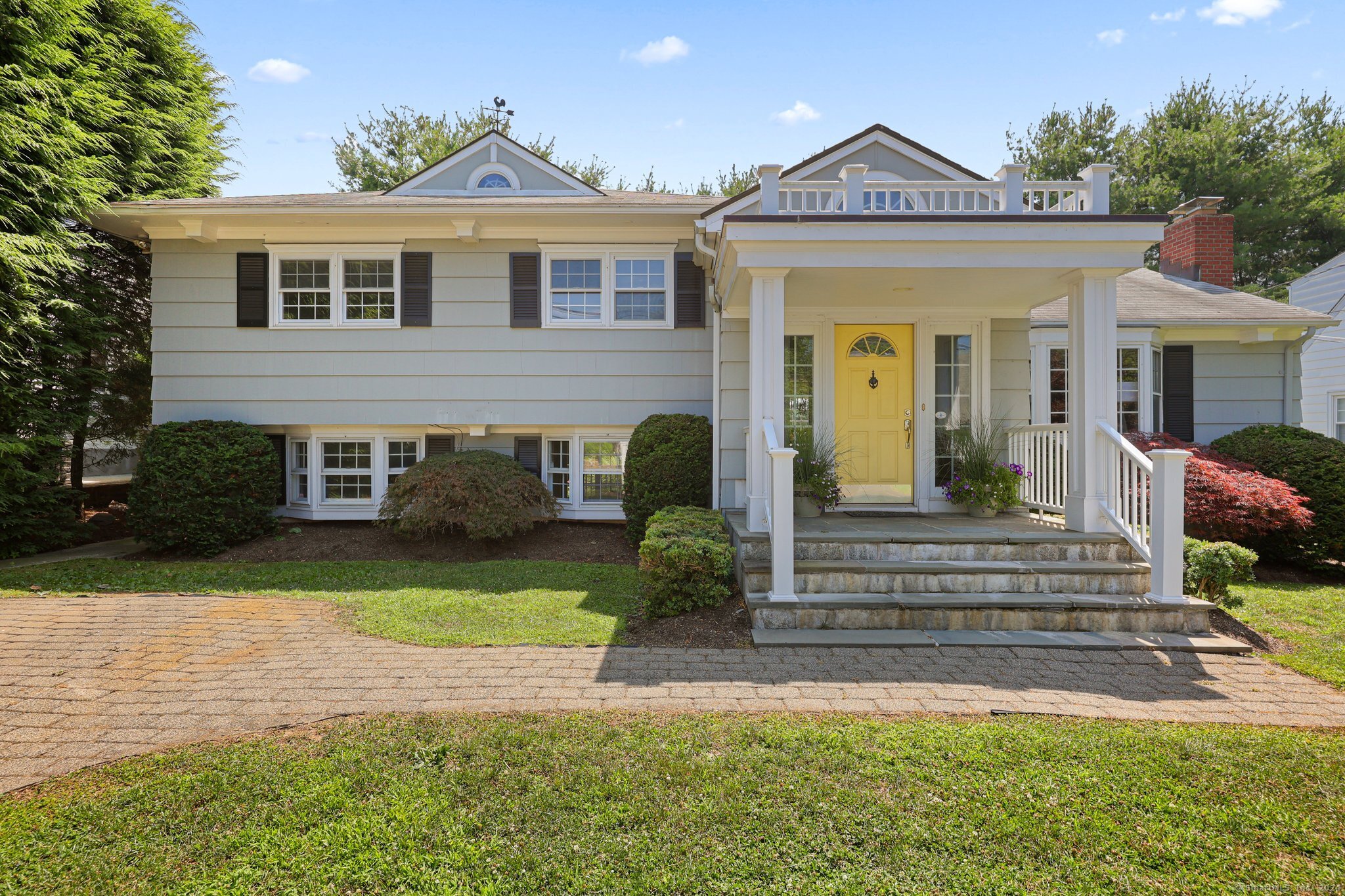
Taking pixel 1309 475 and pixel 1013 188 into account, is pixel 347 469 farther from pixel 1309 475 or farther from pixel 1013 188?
pixel 1309 475

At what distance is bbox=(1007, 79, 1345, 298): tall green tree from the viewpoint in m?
21.5

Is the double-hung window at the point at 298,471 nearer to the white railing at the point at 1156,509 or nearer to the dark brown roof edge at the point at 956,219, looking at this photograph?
the dark brown roof edge at the point at 956,219

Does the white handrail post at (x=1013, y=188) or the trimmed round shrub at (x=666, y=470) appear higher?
the white handrail post at (x=1013, y=188)

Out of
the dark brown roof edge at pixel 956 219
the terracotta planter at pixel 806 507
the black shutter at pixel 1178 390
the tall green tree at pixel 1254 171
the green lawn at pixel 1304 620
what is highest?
the tall green tree at pixel 1254 171

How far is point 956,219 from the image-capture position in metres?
5.90

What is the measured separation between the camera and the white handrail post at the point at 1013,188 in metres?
6.19

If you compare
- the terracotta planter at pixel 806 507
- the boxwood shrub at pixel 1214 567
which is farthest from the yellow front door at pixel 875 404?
the boxwood shrub at pixel 1214 567

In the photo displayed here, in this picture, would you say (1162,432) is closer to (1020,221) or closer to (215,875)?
(1020,221)

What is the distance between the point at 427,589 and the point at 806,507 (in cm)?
398

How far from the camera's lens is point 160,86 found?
1041 centimetres

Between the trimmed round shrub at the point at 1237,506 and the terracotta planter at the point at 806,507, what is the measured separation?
3.90m

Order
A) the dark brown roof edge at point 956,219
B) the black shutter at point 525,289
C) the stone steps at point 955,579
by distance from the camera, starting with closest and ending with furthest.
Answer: the stone steps at point 955,579 → the dark brown roof edge at point 956,219 → the black shutter at point 525,289

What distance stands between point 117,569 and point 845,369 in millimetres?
8463

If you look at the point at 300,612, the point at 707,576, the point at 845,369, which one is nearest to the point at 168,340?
the point at 300,612
